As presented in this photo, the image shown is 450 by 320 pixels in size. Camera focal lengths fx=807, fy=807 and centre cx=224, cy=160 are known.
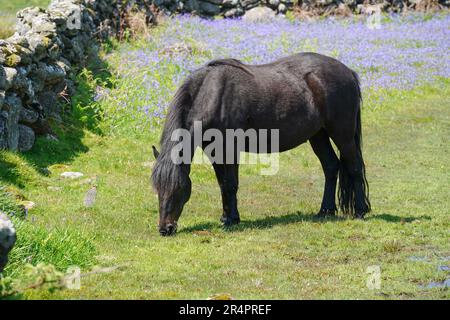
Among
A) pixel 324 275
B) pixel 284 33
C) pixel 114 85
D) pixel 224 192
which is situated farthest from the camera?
pixel 284 33

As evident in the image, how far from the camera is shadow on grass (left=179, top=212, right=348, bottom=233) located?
11.1 metres

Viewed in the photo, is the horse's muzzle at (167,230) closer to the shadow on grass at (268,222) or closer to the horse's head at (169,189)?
the horse's head at (169,189)

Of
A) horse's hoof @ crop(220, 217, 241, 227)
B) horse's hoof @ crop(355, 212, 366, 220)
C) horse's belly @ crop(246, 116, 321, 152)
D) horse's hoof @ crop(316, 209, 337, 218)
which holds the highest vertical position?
horse's belly @ crop(246, 116, 321, 152)

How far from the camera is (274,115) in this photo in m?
11.6

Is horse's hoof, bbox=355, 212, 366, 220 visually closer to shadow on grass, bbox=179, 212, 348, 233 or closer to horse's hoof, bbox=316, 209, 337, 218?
shadow on grass, bbox=179, 212, 348, 233

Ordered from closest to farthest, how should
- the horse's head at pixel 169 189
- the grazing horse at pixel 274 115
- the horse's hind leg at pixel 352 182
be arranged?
the horse's head at pixel 169 189
the grazing horse at pixel 274 115
the horse's hind leg at pixel 352 182

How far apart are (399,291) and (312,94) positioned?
4.54m

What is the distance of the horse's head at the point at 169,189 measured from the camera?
10492mm

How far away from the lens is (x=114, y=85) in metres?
19.8

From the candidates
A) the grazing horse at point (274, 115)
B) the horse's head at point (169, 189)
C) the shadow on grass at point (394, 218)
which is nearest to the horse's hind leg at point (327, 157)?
the grazing horse at point (274, 115)

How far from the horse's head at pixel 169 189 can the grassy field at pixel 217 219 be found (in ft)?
1.04

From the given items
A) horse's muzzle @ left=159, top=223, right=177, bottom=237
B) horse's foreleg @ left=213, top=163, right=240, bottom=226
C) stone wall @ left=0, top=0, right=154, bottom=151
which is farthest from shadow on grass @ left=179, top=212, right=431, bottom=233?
stone wall @ left=0, top=0, right=154, bottom=151

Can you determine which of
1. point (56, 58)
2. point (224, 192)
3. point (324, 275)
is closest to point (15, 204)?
point (224, 192)
